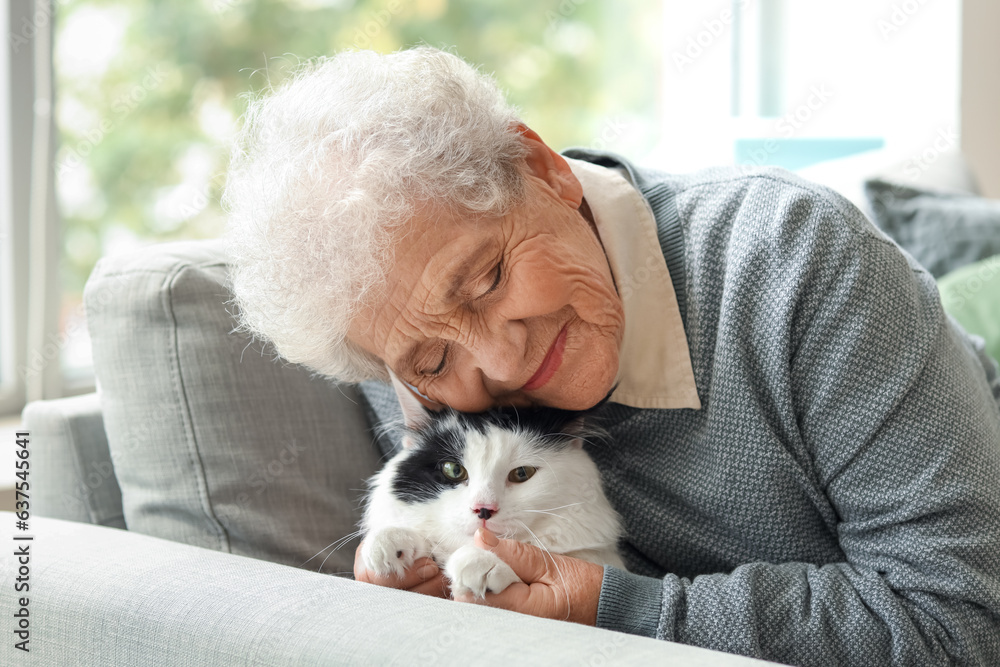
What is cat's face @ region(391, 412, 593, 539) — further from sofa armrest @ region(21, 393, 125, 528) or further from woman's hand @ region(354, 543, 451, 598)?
sofa armrest @ region(21, 393, 125, 528)

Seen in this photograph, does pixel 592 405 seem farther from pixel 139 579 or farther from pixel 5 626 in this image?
pixel 5 626

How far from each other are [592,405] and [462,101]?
451mm

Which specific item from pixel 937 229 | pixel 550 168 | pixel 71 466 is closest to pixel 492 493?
pixel 550 168

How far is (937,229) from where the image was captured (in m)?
2.07

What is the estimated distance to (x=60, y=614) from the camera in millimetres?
945

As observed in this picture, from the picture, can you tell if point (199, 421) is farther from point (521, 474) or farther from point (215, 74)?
point (215, 74)

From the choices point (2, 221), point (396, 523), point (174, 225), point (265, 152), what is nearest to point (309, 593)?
point (396, 523)

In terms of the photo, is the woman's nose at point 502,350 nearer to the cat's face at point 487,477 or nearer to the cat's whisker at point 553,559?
the cat's face at point 487,477

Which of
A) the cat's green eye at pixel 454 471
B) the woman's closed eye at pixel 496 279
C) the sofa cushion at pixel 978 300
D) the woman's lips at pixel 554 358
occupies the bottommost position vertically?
the sofa cushion at pixel 978 300

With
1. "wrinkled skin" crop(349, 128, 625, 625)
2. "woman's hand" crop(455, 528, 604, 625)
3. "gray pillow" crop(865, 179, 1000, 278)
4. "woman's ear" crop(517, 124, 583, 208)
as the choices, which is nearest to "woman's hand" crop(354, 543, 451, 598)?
"wrinkled skin" crop(349, 128, 625, 625)

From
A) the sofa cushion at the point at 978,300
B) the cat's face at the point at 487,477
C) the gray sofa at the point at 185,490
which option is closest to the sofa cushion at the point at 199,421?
the gray sofa at the point at 185,490

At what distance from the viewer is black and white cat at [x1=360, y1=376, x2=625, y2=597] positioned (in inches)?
40.7

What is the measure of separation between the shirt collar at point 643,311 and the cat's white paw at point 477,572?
0.36 meters

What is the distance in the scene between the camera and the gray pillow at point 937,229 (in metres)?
2.06
